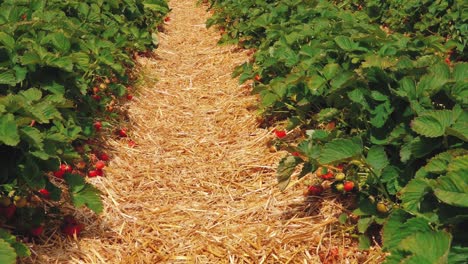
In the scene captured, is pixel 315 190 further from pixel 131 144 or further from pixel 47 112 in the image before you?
pixel 131 144

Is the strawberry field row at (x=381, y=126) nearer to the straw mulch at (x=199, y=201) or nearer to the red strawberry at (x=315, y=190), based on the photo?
the red strawberry at (x=315, y=190)

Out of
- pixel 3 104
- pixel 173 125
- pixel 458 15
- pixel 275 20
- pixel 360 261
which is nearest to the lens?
pixel 3 104

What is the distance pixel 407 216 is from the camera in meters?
2.48

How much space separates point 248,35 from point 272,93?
9.75 ft

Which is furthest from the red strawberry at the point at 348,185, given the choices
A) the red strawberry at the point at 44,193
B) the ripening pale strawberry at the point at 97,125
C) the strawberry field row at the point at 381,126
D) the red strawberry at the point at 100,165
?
the ripening pale strawberry at the point at 97,125

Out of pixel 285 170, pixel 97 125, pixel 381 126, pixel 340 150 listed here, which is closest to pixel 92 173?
pixel 97 125

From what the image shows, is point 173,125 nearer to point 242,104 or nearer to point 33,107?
point 242,104

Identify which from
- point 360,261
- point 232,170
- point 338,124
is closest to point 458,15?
point 338,124

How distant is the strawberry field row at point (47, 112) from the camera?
112 inches

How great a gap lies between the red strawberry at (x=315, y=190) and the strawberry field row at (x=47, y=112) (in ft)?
4.91

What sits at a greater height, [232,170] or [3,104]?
[3,104]

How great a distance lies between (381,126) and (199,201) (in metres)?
Result: 1.61

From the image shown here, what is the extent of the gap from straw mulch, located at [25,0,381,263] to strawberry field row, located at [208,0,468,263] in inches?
9.7

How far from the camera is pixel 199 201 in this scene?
161 inches
